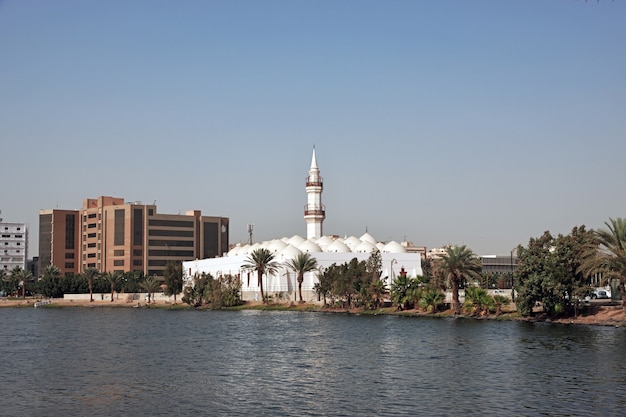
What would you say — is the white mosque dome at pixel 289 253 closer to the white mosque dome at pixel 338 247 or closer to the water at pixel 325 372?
the white mosque dome at pixel 338 247

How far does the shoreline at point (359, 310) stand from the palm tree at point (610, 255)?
251 centimetres

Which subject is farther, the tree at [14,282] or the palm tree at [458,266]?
the tree at [14,282]

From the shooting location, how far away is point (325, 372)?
4162 cm

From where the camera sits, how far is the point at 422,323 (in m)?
74.9

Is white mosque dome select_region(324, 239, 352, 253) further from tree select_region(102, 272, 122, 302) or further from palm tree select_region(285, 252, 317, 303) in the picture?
A: tree select_region(102, 272, 122, 302)

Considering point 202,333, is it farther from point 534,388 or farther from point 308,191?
point 308,191

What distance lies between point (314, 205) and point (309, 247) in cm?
1369

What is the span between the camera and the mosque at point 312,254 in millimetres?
123750

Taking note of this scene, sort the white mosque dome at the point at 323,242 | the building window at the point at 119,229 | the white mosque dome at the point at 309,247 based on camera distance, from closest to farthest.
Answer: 1. the white mosque dome at the point at 309,247
2. the white mosque dome at the point at 323,242
3. the building window at the point at 119,229

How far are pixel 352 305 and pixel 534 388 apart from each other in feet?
216

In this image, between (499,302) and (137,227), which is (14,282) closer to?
(137,227)

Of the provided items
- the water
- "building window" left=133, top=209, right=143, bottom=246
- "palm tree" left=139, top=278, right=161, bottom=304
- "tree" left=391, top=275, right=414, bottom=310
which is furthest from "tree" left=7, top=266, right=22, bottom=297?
"tree" left=391, top=275, right=414, bottom=310

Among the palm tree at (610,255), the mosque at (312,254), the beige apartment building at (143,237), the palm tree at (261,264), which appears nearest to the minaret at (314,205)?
the mosque at (312,254)

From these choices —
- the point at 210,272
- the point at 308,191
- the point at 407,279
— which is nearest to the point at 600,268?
the point at 407,279
